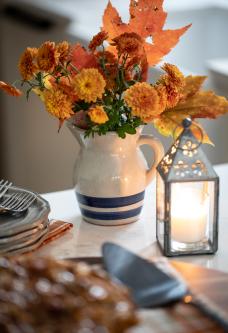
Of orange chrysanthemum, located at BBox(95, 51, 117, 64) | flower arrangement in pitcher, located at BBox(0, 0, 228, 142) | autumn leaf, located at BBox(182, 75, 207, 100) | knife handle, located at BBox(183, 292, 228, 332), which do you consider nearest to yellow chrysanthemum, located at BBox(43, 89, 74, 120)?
flower arrangement in pitcher, located at BBox(0, 0, 228, 142)

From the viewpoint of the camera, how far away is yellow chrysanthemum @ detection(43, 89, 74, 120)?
129cm

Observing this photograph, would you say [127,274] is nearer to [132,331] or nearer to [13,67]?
[132,331]

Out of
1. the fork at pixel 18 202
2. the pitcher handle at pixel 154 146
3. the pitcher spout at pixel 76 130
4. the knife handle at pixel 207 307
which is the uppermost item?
the pitcher spout at pixel 76 130

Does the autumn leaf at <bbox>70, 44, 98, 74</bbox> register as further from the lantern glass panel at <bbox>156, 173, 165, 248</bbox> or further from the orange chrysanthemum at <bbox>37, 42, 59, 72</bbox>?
the lantern glass panel at <bbox>156, 173, 165, 248</bbox>

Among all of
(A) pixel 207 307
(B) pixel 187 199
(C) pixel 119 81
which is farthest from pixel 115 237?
(A) pixel 207 307

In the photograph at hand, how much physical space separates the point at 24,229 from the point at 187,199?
26 cm

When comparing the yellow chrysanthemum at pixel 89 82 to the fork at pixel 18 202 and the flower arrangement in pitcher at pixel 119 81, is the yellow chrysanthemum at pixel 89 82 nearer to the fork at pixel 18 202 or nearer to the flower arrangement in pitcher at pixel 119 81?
the flower arrangement in pitcher at pixel 119 81

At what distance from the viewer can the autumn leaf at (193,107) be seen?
135 cm

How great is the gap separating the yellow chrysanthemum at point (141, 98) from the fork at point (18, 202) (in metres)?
0.24

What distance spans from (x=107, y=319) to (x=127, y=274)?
9.1 inches

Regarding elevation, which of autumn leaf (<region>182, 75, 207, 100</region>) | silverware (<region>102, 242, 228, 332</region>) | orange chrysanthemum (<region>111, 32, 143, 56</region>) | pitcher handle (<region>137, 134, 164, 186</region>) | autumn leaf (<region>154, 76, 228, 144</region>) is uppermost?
orange chrysanthemum (<region>111, 32, 143, 56</region>)

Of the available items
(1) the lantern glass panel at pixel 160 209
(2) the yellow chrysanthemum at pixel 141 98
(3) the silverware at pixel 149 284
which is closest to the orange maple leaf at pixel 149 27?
(2) the yellow chrysanthemum at pixel 141 98

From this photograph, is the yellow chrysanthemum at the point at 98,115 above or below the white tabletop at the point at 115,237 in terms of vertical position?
above

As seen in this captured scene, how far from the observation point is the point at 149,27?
1341 mm
